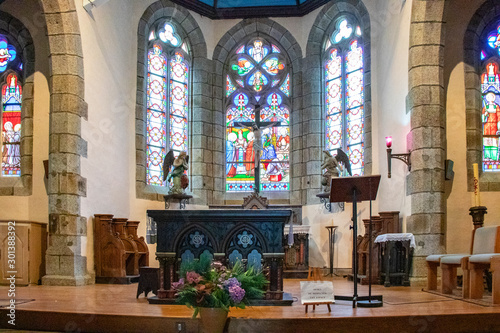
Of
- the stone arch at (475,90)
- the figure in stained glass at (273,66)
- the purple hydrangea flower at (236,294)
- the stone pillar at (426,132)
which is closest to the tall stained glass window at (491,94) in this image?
the stone arch at (475,90)

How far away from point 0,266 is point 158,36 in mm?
5553

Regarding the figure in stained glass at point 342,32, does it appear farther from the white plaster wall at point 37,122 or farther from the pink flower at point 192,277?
the pink flower at point 192,277

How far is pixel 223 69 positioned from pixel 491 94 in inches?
221

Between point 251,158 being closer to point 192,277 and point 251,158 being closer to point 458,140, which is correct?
point 458,140

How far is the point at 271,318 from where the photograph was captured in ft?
16.3

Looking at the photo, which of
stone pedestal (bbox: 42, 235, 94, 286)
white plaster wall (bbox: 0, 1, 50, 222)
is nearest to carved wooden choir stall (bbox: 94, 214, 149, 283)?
stone pedestal (bbox: 42, 235, 94, 286)

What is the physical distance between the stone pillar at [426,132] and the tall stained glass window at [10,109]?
657cm

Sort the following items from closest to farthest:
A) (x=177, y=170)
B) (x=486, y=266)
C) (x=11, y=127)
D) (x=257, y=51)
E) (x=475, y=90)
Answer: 1. (x=486, y=266)
2. (x=475, y=90)
3. (x=11, y=127)
4. (x=177, y=170)
5. (x=257, y=51)

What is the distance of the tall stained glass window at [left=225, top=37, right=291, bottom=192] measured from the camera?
41.1ft

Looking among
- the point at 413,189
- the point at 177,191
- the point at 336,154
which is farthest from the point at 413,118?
the point at 177,191

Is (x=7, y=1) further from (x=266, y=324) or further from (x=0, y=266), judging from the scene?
(x=266, y=324)

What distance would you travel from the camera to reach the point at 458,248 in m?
8.65

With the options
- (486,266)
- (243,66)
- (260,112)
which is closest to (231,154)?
(260,112)

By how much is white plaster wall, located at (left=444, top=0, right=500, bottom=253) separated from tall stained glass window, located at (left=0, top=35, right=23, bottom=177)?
23.3ft
